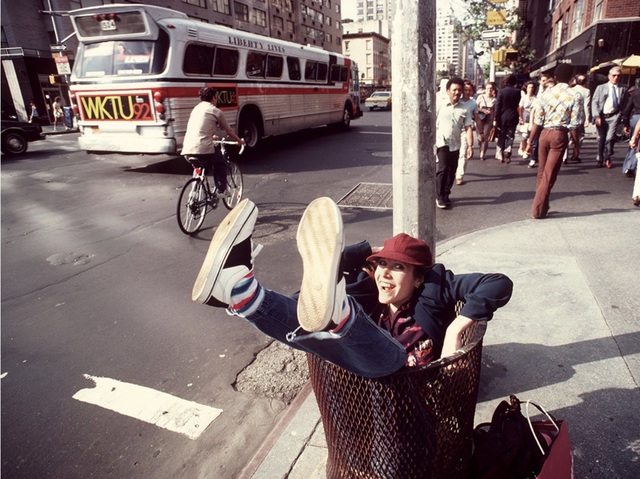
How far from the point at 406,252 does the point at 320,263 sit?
560mm

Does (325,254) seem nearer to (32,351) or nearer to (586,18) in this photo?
(32,351)

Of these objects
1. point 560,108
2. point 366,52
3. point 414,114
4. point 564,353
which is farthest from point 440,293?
point 366,52

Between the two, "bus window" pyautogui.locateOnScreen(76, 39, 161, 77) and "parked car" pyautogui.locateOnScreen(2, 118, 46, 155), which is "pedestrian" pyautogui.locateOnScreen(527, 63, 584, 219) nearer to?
"bus window" pyautogui.locateOnScreen(76, 39, 161, 77)

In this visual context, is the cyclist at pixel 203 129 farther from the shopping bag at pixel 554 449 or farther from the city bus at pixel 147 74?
the shopping bag at pixel 554 449

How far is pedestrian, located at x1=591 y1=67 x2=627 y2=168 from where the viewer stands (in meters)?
8.77

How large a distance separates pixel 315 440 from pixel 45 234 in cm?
581

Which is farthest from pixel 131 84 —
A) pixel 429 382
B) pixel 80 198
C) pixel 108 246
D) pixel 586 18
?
pixel 586 18

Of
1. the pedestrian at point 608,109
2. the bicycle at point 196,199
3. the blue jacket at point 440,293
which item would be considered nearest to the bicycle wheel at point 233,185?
the bicycle at point 196,199

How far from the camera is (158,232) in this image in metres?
6.36

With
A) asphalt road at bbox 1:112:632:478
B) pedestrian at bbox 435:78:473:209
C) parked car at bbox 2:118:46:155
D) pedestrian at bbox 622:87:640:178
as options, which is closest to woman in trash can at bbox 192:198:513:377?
asphalt road at bbox 1:112:632:478

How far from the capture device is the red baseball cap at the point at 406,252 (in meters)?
1.84

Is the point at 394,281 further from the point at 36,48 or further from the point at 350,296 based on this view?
the point at 36,48

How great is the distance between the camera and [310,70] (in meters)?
16.1

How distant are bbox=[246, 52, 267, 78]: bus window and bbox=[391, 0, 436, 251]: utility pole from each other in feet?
35.0
